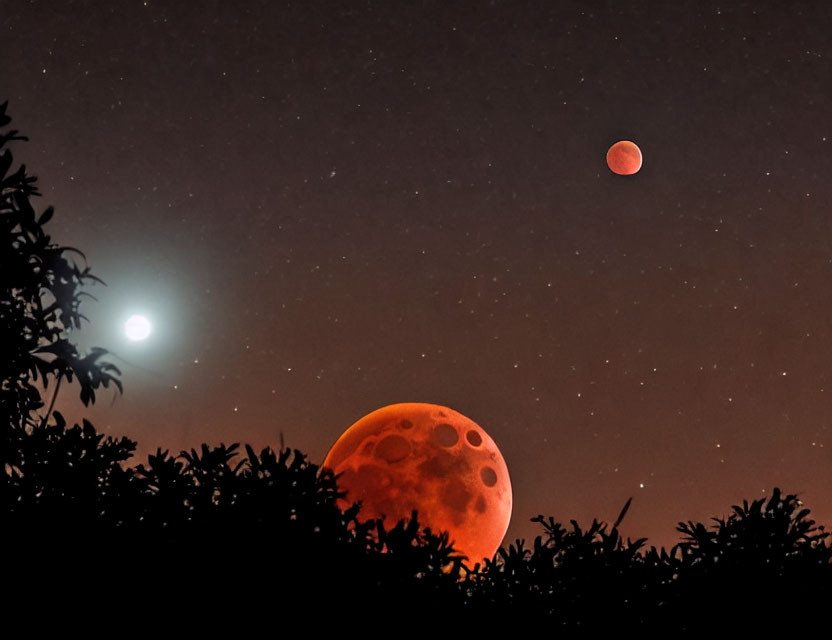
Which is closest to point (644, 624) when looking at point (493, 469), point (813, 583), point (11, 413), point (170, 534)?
point (813, 583)

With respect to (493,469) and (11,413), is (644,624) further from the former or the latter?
(493,469)

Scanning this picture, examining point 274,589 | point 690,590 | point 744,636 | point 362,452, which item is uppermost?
point 362,452

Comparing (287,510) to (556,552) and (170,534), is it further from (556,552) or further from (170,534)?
(556,552)

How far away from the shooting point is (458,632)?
4.43 meters

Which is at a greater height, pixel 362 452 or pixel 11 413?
pixel 362 452

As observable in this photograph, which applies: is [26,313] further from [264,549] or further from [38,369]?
[264,549]

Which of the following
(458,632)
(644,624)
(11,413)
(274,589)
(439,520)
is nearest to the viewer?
(274,589)

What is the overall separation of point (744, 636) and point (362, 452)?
7.03 m

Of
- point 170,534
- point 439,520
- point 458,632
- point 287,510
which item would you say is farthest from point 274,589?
point 439,520

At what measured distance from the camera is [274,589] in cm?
416

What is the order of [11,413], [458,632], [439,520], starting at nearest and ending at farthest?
1. [458,632]
2. [11,413]
3. [439,520]

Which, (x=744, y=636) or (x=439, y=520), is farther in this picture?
(x=439, y=520)

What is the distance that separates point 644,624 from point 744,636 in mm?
635

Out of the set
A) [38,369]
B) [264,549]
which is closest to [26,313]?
[38,369]
